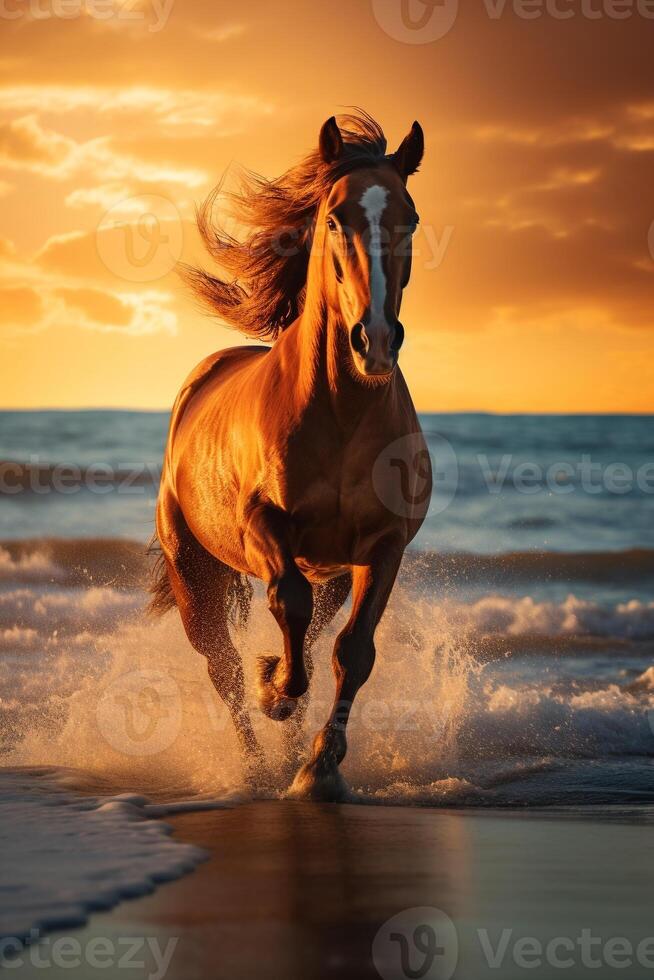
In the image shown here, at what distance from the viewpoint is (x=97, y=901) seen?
352 cm

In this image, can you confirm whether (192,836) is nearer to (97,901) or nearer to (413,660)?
(97,901)

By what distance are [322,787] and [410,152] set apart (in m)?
2.33

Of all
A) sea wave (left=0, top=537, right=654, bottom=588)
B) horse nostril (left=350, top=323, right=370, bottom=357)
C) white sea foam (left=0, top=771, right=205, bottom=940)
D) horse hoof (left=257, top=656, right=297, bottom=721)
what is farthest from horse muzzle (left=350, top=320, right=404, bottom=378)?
sea wave (left=0, top=537, right=654, bottom=588)

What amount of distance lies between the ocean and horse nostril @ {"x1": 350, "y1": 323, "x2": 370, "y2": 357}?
5.51 feet

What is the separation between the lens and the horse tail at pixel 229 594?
7.23m

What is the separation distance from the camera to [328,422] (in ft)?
17.6

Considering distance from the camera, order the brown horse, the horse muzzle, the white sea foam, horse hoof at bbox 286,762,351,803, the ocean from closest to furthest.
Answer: the white sea foam < the horse muzzle < the brown horse < horse hoof at bbox 286,762,351,803 < the ocean

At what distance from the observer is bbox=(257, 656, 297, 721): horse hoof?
→ 5.50 metres

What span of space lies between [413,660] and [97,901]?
4253 mm

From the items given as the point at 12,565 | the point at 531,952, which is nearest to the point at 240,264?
the point at 531,952
